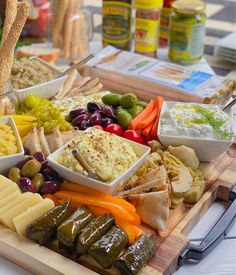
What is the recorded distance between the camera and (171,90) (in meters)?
2.23

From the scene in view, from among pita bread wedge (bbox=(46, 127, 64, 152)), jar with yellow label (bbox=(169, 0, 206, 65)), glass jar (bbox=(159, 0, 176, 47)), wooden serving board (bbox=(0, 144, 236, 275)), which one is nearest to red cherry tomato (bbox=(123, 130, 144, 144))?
pita bread wedge (bbox=(46, 127, 64, 152))

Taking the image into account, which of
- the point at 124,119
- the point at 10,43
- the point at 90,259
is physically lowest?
the point at 90,259

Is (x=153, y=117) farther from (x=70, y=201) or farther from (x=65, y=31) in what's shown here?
(x=65, y=31)

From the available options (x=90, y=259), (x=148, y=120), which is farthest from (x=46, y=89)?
(x=90, y=259)

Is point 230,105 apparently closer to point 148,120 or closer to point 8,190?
point 148,120

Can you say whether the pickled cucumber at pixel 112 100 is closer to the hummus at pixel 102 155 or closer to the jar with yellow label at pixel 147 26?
the hummus at pixel 102 155

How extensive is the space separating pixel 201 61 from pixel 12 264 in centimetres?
163

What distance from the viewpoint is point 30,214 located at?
143 centimetres

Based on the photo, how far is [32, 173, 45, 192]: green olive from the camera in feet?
5.20

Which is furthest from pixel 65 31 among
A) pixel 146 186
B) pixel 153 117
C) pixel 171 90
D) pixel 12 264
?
pixel 12 264

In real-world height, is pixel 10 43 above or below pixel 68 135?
above

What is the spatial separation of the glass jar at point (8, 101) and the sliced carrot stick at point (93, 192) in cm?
45

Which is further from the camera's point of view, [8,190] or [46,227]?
[8,190]

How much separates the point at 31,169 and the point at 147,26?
3.96 ft
